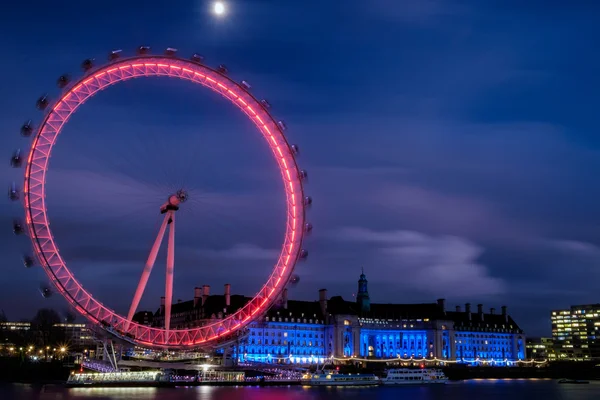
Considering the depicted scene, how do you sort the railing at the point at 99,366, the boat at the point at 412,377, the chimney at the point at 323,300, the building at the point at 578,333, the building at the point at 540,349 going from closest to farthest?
the railing at the point at 99,366 → the boat at the point at 412,377 → the chimney at the point at 323,300 → the building at the point at 578,333 → the building at the point at 540,349

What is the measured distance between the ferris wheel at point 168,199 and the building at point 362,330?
148 ft

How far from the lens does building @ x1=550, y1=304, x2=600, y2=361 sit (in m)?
182

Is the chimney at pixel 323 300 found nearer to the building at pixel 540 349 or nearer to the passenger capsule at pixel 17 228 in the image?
the passenger capsule at pixel 17 228

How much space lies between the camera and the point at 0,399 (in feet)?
170

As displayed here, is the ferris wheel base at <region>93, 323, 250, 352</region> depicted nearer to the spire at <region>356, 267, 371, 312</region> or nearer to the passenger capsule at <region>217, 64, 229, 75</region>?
the passenger capsule at <region>217, 64, 229, 75</region>

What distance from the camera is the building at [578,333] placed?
599ft

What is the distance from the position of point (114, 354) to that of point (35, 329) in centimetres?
5044

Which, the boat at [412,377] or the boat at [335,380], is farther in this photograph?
the boat at [412,377]

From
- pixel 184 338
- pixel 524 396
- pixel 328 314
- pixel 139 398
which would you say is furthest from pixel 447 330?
pixel 139 398

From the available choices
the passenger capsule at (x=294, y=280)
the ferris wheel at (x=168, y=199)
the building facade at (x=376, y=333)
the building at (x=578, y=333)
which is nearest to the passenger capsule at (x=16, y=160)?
the ferris wheel at (x=168, y=199)

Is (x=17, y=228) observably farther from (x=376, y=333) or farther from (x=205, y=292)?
(x=376, y=333)

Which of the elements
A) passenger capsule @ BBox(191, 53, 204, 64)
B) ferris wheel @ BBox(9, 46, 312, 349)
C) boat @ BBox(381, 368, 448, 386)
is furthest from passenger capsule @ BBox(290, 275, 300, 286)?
boat @ BBox(381, 368, 448, 386)

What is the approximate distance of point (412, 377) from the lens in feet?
319

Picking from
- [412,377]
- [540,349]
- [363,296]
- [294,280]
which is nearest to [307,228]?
[294,280]
